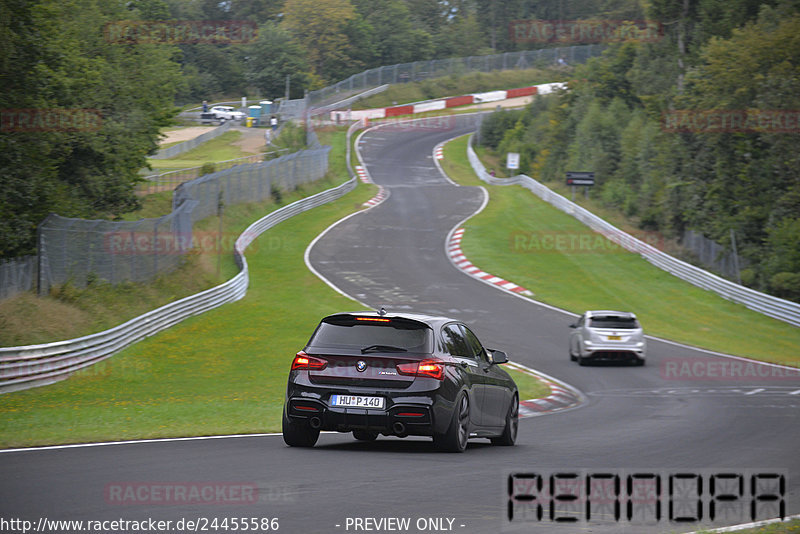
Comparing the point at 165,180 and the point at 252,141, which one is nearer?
the point at 165,180

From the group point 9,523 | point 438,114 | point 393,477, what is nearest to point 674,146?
point 393,477

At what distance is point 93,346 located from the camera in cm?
2341

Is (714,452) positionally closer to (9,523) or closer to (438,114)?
(9,523)

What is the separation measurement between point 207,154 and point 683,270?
46.9 m

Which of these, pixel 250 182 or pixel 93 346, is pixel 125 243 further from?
pixel 250 182

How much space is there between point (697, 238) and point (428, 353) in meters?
40.3

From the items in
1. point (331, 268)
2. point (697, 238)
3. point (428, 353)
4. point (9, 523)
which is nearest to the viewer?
point (9, 523)

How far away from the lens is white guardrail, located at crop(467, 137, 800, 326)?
118 ft

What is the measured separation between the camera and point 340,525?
697cm

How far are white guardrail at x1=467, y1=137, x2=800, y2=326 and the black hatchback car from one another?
89.2 ft

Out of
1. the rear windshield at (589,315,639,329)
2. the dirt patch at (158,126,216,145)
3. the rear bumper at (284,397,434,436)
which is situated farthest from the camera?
the dirt patch at (158,126,216,145)

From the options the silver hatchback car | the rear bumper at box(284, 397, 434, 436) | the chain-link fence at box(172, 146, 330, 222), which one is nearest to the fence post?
the silver hatchback car

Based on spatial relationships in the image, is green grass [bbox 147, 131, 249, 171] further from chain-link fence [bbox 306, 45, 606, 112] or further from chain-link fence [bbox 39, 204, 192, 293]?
chain-link fence [bbox 39, 204, 192, 293]

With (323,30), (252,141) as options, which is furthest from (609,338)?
(323,30)
